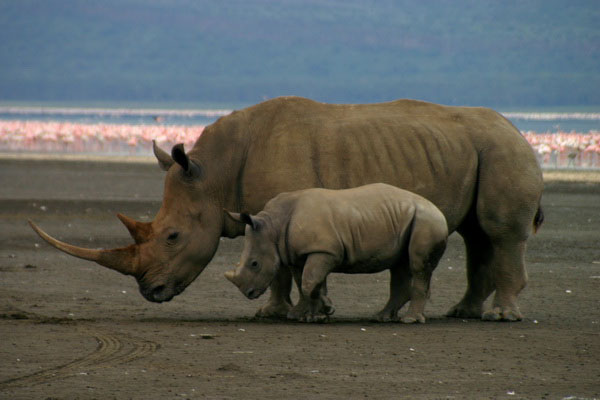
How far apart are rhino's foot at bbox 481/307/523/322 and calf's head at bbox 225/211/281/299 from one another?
1.81 meters

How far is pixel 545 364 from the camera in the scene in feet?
28.4

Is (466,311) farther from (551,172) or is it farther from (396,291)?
(551,172)

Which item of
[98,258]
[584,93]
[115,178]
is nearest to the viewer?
[98,258]

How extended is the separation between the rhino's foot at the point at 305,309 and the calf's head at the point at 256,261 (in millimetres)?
450

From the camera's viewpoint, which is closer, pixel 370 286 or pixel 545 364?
pixel 545 364

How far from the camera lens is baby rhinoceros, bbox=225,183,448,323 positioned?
388 inches

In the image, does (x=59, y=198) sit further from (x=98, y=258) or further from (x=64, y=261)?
(x=98, y=258)

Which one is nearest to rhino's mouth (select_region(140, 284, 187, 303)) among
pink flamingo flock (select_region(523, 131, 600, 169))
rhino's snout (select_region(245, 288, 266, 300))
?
rhino's snout (select_region(245, 288, 266, 300))

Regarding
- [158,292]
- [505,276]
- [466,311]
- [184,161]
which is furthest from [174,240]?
[505,276]

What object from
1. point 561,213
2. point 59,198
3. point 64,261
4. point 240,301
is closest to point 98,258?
point 240,301

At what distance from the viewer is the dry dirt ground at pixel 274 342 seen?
787 centimetres

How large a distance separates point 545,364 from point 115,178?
76.9ft

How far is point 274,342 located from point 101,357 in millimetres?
1238

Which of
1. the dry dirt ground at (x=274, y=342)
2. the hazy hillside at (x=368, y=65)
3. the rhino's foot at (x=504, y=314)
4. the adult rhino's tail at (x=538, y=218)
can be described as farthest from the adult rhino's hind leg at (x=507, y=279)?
the hazy hillside at (x=368, y=65)
